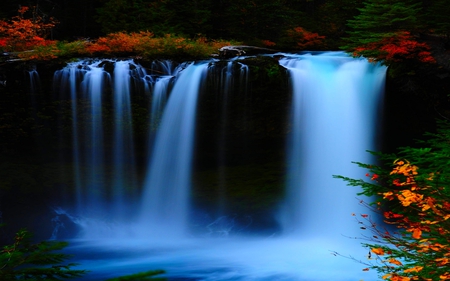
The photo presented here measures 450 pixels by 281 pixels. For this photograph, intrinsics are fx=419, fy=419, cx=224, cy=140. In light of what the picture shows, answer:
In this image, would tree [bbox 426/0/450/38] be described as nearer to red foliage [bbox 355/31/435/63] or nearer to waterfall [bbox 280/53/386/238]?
red foliage [bbox 355/31/435/63]

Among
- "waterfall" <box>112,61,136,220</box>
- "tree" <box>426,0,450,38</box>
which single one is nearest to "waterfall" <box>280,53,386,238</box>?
"tree" <box>426,0,450,38</box>

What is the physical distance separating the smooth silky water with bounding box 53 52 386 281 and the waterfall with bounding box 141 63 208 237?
0.03 m

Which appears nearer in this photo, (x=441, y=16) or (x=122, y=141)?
(x=122, y=141)

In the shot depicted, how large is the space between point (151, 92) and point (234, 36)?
281 inches

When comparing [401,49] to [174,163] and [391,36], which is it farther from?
[174,163]

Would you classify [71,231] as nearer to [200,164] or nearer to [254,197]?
[200,164]

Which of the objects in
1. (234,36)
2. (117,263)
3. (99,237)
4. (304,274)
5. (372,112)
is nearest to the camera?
(304,274)

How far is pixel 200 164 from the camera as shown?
542 inches

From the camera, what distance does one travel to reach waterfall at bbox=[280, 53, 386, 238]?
41.3 feet

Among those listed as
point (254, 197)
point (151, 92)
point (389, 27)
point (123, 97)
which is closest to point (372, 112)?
point (389, 27)

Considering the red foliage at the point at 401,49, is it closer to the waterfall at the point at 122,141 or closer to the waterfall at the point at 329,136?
the waterfall at the point at 329,136

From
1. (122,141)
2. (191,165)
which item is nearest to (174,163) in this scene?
(191,165)

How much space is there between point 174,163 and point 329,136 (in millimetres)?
4985

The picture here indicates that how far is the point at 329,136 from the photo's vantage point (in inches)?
501
